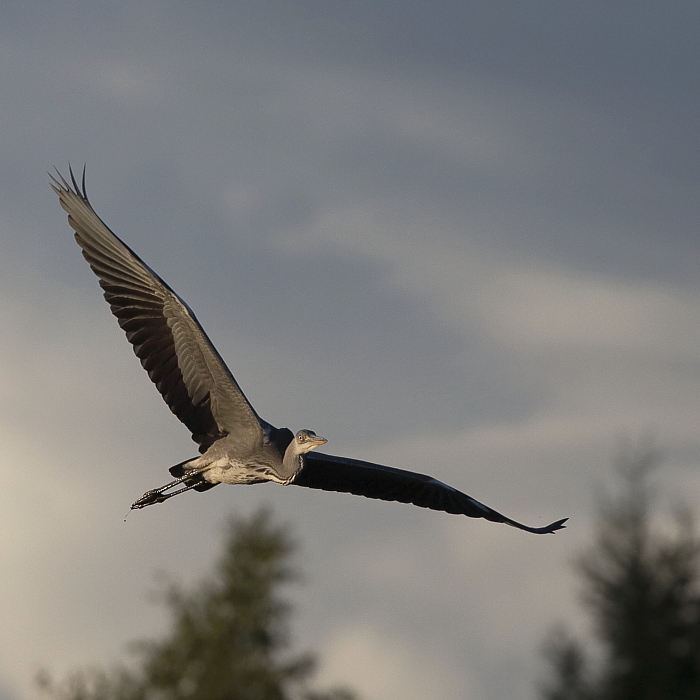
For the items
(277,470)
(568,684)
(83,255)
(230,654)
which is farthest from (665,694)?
(230,654)

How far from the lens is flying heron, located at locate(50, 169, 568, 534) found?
15586mm

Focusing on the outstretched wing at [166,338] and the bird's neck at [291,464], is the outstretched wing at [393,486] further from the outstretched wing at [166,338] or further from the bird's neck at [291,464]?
the outstretched wing at [166,338]

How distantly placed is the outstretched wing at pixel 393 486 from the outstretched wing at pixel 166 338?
1.49 meters

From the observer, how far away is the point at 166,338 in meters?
15.7

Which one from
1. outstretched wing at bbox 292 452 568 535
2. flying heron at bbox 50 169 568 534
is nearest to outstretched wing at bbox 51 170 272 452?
flying heron at bbox 50 169 568 534

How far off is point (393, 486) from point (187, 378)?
12.0ft

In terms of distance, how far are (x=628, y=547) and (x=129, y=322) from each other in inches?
238

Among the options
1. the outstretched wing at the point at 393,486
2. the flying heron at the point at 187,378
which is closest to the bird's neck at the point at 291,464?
the flying heron at the point at 187,378

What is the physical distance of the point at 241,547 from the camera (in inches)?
902

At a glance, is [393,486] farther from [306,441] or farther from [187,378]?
[187,378]

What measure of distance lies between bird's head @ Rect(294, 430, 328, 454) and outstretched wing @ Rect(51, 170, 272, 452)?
0.46 metres

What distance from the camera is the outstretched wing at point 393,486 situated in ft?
57.9

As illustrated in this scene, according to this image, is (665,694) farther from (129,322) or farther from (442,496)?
(129,322)

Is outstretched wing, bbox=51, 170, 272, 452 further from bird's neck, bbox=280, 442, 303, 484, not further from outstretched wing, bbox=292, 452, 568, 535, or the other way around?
outstretched wing, bbox=292, 452, 568, 535
